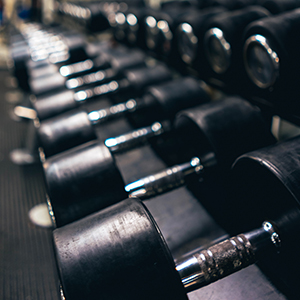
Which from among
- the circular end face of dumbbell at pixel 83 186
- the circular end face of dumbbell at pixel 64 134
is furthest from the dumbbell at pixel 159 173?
the circular end face of dumbbell at pixel 64 134

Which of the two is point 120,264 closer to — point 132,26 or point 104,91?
point 104,91

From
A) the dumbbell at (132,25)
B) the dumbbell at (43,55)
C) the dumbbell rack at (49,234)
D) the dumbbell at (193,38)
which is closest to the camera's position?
the dumbbell rack at (49,234)

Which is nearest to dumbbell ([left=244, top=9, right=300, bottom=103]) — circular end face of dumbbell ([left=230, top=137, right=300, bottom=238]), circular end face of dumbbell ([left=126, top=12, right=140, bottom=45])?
circular end face of dumbbell ([left=230, top=137, right=300, bottom=238])

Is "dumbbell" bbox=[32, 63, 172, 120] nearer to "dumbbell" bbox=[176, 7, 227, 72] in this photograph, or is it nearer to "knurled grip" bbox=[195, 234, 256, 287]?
"dumbbell" bbox=[176, 7, 227, 72]

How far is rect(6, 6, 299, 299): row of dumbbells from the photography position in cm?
40

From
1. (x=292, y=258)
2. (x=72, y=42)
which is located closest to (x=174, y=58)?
(x=72, y=42)

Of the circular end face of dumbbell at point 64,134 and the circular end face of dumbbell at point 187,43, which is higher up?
the circular end face of dumbbell at point 187,43

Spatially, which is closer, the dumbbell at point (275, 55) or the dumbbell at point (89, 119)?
the dumbbell at point (275, 55)

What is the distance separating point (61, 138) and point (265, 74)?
0.51 metres

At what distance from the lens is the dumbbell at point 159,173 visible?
23.0 inches

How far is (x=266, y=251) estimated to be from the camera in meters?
0.49

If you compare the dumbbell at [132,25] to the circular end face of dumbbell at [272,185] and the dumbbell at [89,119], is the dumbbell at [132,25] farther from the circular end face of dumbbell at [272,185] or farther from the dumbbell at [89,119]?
the circular end face of dumbbell at [272,185]

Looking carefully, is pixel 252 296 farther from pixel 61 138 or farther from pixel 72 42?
pixel 72 42

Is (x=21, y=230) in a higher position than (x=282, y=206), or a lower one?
lower
